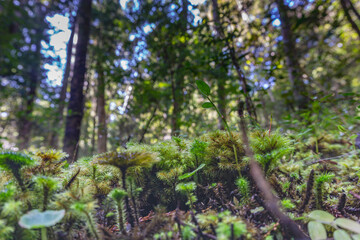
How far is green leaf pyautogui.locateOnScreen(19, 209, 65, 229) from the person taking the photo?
0.55 m

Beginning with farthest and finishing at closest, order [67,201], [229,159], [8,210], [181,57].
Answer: [181,57] < [229,159] < [67,201] < [8,210]

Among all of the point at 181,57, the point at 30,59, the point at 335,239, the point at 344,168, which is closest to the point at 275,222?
the point at 335,239

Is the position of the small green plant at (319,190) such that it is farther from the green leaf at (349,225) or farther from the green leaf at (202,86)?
the green leaf at (202,86)

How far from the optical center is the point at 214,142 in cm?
122

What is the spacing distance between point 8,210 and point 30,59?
7355 millimetres

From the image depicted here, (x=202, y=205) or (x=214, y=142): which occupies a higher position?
(x=214, y=142)

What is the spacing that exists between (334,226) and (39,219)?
1.02 meters

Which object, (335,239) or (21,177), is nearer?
(335,239)

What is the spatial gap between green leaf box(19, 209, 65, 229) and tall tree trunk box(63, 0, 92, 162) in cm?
273

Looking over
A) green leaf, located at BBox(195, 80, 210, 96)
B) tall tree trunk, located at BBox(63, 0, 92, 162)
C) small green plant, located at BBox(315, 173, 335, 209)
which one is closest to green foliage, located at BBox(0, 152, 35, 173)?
green leaf, located at BBox(195, 80, 210, 96)

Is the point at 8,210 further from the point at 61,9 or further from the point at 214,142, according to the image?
the point at 61,9

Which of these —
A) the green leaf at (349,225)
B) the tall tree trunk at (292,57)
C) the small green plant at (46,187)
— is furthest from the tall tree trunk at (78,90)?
the tall tree trunk at (292,57)

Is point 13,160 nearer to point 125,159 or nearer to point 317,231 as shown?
point 125,159

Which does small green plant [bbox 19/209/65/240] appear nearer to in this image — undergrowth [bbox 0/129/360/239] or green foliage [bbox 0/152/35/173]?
undergrowth [bbox 0/129/360/239]
